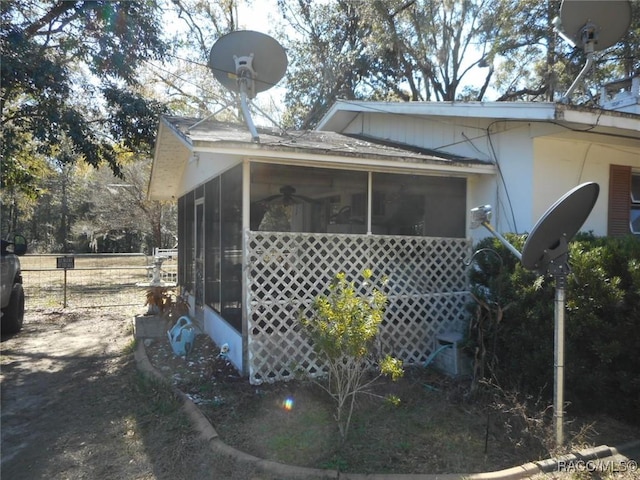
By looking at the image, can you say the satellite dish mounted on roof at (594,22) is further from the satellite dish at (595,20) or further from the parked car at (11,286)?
the parked car at (11,286)

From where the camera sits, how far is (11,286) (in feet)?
25.6

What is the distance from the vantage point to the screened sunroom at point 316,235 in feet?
16.7

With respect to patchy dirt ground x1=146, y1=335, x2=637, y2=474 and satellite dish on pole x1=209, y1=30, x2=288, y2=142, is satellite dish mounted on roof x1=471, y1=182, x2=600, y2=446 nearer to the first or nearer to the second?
patchy dirt ground x1=146, y1=335, x2=637, y2=474

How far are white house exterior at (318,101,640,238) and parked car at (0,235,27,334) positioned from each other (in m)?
6.95

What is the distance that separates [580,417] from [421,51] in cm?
1653

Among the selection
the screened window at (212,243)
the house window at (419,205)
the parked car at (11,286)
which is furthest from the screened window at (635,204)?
the parked car at (11,286)

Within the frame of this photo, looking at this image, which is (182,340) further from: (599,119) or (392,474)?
(599,119)

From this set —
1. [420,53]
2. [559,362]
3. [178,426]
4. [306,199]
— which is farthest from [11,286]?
[420,53]

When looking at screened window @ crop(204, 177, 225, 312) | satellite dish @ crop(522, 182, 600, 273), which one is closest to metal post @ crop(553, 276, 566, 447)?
satellite dish @ crop(522, 182, 600, 273)

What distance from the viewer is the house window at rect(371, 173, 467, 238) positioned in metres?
5.99

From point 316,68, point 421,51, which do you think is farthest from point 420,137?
point 316,68

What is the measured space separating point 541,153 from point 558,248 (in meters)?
2.68

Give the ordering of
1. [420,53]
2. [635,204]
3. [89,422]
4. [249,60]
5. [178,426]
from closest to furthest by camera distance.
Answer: [178,426] → [89,422] → [249,60] → [635,204] → [420,53]

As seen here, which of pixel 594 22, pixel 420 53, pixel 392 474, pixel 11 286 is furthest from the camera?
pixel 420 53
